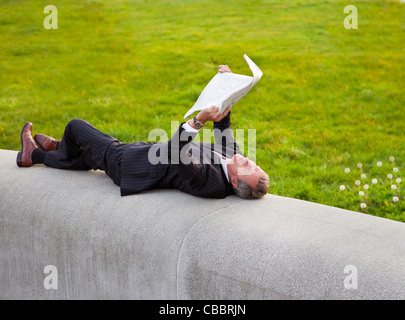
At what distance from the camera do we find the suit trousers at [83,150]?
4008 millimetres

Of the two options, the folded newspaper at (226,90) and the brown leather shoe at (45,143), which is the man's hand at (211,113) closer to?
the folded newspaper at (226,90)

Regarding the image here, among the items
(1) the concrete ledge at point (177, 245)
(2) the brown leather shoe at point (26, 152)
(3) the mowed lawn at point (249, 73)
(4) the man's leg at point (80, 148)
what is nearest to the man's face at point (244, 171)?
(1) the concrete ledge at point (177, 245)

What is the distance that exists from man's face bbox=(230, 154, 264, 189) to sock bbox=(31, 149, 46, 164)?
1817 millimetres

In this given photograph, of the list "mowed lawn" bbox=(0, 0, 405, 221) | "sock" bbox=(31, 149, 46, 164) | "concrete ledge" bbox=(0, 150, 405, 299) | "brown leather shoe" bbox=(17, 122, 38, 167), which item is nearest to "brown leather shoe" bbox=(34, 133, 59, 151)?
"brown leather shoe" bbox=(17, 122, 38, 167)

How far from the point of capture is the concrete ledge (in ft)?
8.52

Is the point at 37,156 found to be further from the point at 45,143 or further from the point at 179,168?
the point at 179,168

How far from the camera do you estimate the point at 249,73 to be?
30.5 feet

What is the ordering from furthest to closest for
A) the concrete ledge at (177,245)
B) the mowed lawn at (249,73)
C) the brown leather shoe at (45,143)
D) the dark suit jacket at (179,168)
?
the mowed lawn at (249,73)
the brown leather shoe at (45,143)
the dark suit jacket at (179,168)
the concrete ledge at (177,245)

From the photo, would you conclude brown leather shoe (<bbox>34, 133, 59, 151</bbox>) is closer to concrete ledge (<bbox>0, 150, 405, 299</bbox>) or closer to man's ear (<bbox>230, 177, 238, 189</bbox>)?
concrete ledge (<bbox>0, 150, 405, 299</bbox>)

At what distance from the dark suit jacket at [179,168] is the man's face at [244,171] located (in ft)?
0.36

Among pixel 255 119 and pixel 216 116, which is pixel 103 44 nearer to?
pixel 255 119

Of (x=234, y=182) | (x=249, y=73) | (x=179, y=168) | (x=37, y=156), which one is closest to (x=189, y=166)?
(x=179, y=168)

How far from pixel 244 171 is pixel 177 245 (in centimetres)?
88

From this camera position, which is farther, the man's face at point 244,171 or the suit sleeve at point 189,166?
the man's face at point 244,171
